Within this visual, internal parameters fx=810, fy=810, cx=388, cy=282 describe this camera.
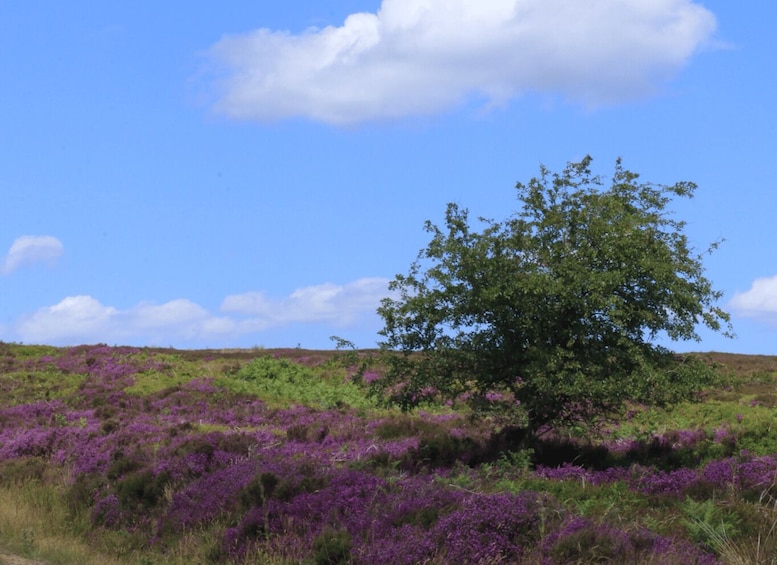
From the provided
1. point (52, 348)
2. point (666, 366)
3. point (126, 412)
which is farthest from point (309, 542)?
point (52, 348)

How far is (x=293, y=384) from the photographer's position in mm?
39219

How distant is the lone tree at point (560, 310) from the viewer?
1719 cm

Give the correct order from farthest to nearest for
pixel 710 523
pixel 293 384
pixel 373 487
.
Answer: pixel 293 384
pixel 373 487
pixel 710 523

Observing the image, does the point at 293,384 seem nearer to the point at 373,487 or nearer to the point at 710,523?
the point at 373,487

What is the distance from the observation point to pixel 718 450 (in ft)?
63.6

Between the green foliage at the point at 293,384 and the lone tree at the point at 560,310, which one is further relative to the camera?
the green foliage at the point at 293,384

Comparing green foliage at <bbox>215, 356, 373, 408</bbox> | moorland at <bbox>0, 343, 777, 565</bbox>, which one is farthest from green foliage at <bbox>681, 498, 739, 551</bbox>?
green foliage at <bbox>215, 356, 373, 408</bbox>

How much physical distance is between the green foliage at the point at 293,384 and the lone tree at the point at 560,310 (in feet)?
44.7

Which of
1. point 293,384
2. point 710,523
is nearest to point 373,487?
point 710,523

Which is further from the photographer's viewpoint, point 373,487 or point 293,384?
point 293,384

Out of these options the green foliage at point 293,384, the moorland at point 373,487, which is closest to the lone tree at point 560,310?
the moorland at point 373,487

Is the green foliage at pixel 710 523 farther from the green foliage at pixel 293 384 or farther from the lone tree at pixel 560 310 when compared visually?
the green foliage at pixel 293 384

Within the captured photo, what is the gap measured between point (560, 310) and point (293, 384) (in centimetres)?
2359

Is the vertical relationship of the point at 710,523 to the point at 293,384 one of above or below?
below
